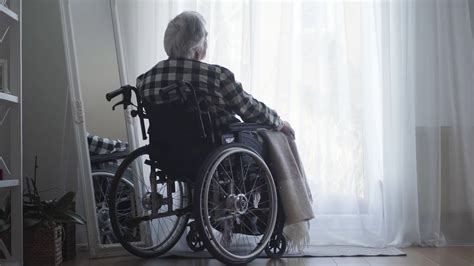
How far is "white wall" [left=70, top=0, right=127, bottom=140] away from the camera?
244cm

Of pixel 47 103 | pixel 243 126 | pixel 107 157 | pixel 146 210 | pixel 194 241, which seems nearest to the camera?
pixel 243 126

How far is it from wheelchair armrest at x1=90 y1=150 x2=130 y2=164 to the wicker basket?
0.44 meters

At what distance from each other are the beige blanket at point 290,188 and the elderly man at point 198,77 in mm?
94

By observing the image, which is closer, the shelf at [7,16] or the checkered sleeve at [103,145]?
the shelf at [7,16]

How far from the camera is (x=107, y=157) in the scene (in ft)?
7.88

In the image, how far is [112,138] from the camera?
2443 millimetres

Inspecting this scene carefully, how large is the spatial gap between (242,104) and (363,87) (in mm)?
741

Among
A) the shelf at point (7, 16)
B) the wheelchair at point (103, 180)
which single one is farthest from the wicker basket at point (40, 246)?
the shelf at point (7, 16)

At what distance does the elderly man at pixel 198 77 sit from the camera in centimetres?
200

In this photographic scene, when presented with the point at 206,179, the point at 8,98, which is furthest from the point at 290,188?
the point at 8,98

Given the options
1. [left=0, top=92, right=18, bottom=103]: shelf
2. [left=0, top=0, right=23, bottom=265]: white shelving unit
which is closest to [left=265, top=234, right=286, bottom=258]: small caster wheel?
[left=0, top=0, right=23, bottom=265]: white shelving unit

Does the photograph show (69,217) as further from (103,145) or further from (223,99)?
(223,99)

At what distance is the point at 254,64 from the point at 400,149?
0.80m

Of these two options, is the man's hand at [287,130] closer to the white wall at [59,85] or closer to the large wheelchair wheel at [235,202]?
the large wheelchair wheel at [235,202]
